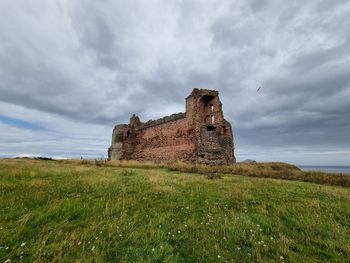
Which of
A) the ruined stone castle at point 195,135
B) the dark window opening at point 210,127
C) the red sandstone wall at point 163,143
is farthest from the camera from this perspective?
the red sandstone wall at point 163,143

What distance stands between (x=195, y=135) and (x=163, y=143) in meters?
7.31

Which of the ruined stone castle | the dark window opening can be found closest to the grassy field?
the ruined stone castle

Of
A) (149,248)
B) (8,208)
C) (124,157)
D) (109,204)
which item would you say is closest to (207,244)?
(149,248)

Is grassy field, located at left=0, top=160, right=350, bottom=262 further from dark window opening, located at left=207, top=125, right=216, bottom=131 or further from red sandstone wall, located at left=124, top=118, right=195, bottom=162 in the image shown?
red sandstone wall, located at left=124, top=118, right=195, bottom=162

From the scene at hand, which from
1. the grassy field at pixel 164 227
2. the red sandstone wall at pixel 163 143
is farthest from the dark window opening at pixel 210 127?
the grassy field at pixel 164 227

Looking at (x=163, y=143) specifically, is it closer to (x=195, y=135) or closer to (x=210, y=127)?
(x=195, y=135)

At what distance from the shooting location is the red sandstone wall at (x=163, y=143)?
26847 mm

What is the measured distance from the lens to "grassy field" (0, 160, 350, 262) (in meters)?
3.66

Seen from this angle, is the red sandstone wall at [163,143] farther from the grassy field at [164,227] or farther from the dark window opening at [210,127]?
the grassy field at [164,227]

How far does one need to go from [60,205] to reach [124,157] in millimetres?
31788

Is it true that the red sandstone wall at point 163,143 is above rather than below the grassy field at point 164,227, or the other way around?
above

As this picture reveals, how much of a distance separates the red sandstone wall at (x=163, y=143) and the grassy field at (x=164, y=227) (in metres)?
18.8

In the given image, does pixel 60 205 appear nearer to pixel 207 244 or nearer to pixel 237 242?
pixel 207 244

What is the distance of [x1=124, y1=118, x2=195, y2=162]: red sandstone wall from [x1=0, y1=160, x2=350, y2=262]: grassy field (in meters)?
18.8
